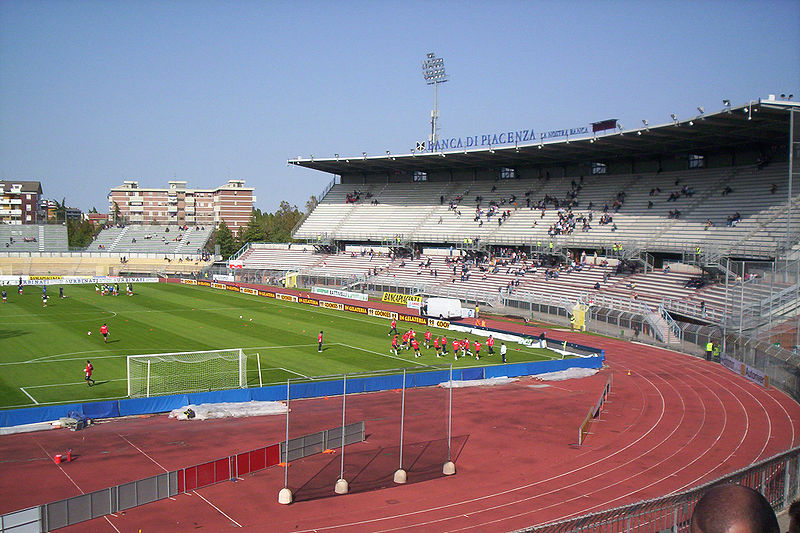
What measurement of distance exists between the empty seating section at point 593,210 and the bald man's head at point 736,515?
42.7 metres

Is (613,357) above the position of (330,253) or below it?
below

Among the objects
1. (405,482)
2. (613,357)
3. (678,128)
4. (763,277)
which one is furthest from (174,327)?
(678,128)

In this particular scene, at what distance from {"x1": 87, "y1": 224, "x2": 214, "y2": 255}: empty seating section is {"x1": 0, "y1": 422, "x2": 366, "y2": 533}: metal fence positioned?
308ft

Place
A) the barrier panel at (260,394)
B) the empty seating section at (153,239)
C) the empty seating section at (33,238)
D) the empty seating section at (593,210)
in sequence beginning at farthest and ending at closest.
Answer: the empty seating section at (153,239), the empty seating section at (33,238), the empty seating section at (593,210), the barrier panel at (260,394)

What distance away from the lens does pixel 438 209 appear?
86.5 m

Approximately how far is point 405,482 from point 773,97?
39.5 m

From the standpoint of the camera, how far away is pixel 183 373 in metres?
31.7

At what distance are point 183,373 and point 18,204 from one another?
478ft

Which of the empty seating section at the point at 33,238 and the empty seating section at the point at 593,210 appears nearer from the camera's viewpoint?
the empty seating section at the point at 593,210

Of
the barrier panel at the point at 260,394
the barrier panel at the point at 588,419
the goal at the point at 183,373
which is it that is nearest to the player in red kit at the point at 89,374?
the goal at the point at 183,373

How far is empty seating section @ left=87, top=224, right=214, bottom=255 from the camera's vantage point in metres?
112

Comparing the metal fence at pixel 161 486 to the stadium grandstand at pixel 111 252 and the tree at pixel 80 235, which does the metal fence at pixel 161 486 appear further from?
the tree at pixel 80 235

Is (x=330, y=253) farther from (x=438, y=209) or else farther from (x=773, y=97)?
(x=773, y=97)

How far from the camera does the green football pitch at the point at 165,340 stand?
107ft
